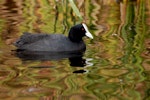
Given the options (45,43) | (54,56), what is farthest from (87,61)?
(45,43)

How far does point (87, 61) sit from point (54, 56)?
63 cm

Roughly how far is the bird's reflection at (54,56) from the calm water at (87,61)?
1 centimetres

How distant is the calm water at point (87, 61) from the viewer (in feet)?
15.8

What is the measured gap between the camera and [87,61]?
6324mm

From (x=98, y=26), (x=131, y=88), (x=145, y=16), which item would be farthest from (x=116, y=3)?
(x=131, y=88)

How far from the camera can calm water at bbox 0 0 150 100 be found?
4805 mm

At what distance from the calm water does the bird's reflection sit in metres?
0.01

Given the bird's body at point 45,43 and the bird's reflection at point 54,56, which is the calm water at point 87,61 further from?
the bird's body at point 45,43

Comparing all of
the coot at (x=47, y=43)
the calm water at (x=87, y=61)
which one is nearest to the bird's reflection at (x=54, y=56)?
the calm water at (x=87, y=61)

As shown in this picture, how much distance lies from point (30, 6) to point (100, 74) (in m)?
5.52

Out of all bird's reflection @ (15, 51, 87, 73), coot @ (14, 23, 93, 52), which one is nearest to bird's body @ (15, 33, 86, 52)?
coot @ (14, 23, 93, 52)

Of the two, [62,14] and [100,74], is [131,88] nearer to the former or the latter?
[100,74]

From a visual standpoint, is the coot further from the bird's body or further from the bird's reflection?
the bird's reflection

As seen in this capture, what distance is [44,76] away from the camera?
215 inches
